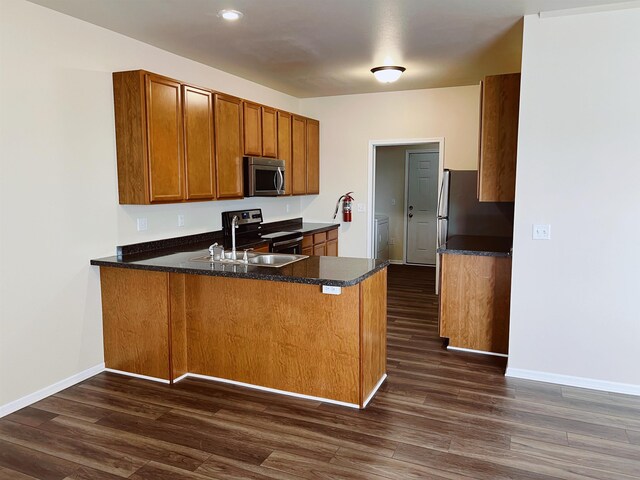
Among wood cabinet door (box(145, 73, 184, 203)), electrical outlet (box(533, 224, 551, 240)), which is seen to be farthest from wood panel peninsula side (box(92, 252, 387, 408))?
electrical outlet (box(533, 224, 551, 240))

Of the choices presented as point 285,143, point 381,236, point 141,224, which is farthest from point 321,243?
point 141,224

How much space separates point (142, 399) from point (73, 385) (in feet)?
2.03

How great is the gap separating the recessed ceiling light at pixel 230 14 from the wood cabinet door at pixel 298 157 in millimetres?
2439

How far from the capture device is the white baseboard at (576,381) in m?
3.27

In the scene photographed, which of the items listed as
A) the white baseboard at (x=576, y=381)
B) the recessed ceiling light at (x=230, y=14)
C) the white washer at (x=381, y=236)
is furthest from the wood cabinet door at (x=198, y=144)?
the white washer at (x=381, y=236)

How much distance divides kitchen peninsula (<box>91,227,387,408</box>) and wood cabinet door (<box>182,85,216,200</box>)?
671 mm

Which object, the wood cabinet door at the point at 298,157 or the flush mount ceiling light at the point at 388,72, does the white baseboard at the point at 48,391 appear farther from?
the flush mount ceiling light at the point at 388,72

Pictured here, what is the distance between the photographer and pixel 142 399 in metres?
3.19

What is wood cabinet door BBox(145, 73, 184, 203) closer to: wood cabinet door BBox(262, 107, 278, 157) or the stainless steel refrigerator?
wood cabinet door BBox(262, 107, 278, 157)

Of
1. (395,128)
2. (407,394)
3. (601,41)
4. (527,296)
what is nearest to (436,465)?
(407,394)

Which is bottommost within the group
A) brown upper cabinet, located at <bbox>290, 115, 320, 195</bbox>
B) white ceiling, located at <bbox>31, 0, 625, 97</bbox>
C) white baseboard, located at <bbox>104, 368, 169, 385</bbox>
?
white baseboard, located at <bbox>104, 368, 169, 385</bbox>

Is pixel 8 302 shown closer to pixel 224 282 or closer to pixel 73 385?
pixel 73 385

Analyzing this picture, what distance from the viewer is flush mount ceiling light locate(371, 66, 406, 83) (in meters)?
4.72

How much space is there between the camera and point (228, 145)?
445 cm
